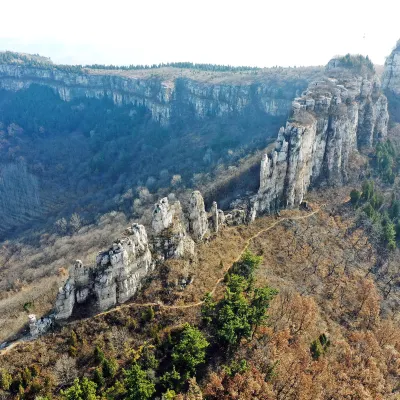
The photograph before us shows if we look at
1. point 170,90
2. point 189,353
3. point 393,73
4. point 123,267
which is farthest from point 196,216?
point 170,90

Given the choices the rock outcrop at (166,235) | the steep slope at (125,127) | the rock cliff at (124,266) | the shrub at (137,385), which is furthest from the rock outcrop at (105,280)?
the steep slope at (125,127)

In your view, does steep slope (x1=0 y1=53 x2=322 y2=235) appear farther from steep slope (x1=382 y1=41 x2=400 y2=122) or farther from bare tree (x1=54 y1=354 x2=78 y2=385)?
bare tree (x1=54 y1=354 x2=78 y2=385)

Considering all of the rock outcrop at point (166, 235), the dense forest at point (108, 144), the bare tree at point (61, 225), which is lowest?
the bare tree at point (61, 225)

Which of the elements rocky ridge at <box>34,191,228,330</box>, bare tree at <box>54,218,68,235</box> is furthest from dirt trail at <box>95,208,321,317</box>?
bare tree at <box>54,218,68,235</box>

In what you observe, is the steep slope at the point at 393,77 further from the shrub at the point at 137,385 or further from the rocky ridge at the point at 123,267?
the shrub at the point at 137,385

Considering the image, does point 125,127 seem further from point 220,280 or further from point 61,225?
point 220,280
